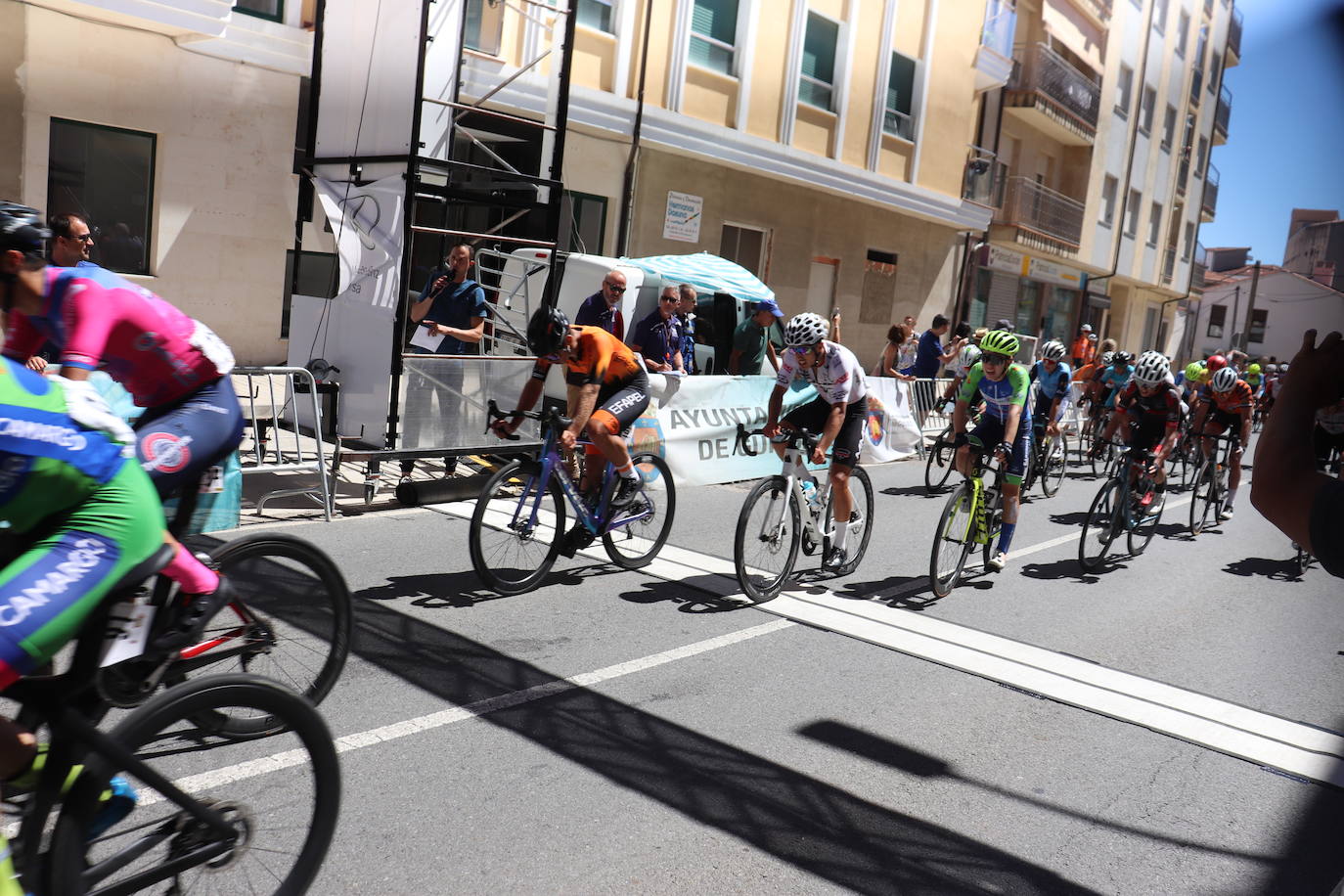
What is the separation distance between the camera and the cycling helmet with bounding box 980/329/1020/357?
320 inches

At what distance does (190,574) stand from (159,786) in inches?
34.1

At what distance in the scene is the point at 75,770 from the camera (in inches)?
95.8

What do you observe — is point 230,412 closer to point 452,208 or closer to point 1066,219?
point 452,208

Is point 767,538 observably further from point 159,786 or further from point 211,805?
point 159,786

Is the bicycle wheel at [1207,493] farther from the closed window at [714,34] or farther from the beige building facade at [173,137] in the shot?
the beige building facade at [173,137]

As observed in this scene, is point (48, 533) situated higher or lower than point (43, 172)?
lower

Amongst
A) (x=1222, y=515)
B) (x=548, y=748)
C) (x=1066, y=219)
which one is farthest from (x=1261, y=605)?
(x=1066, y=219)

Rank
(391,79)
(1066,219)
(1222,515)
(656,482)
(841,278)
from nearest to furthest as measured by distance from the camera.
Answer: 1. (656,482)
2. (391,79)
3. (1222,515)
4. (841,278)
5. (1066,219)

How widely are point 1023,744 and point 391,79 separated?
300 inches

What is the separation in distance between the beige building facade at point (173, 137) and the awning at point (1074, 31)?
22.5 metres

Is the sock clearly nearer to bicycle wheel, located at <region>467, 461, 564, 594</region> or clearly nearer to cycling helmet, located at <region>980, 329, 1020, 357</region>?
bicycle wheel, located at <region>467, 461, 564, 594</region>

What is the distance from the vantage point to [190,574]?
129 inches

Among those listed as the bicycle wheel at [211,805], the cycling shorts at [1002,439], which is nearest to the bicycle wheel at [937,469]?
the cycling shorts at [1002,439]

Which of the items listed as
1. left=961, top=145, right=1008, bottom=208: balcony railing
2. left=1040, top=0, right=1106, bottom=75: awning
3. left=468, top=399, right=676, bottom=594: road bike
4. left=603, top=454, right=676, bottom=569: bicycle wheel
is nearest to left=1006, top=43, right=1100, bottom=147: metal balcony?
left=1040, top=0, right=1106, bottom=75: awning
